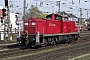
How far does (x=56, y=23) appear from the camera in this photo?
2555 centimetres

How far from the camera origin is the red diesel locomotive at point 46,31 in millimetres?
22234

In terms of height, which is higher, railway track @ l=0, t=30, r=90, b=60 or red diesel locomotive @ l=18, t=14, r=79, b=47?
red diesel locomotive @ l=18, t=14, r=79, b=47

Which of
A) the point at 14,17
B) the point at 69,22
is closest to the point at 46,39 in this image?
the point at 69,22

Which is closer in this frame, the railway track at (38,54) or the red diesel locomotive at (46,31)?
the railway track at (38,54)

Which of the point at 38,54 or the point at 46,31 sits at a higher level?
the point at 46,31

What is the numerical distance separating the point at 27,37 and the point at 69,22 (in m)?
7.89

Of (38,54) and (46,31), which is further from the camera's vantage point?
(46,31)

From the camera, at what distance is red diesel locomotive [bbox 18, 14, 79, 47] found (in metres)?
22.2

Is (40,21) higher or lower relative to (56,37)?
higher

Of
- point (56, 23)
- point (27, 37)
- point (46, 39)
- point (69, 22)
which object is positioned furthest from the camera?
point (69, 22)

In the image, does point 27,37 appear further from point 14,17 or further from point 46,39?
point 14,17

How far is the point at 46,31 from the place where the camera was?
78.8ft

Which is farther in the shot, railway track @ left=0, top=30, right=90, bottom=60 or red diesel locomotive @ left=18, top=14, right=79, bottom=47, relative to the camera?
red diesel locomotive @ left=18, top=14, right=79, bottom=47

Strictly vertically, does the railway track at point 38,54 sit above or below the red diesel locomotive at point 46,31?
below
